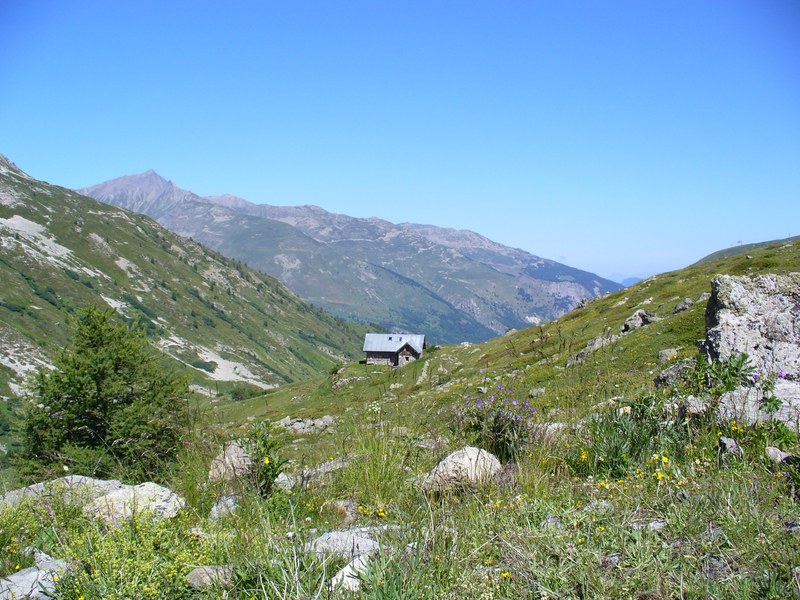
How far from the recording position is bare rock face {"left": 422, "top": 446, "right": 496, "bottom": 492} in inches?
232

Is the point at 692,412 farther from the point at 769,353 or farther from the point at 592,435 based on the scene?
the point at 769,353

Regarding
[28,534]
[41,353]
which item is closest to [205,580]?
[28,534]

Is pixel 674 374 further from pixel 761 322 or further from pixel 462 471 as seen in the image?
pixel 462 471

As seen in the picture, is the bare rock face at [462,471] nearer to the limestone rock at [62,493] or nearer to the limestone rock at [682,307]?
the limestone rock at [62,493]

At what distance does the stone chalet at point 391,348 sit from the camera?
378 ft

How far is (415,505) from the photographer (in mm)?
5395

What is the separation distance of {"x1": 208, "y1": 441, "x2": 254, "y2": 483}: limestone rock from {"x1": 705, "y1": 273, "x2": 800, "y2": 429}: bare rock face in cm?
764

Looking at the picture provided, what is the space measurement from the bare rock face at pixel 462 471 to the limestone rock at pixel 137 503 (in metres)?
3.00

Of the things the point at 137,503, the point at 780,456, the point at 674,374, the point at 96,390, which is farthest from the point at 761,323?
the point at 96,390

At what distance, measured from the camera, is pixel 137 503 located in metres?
5.79

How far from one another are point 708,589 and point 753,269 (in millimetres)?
48747

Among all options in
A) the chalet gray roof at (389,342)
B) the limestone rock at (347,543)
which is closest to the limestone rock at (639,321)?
the limestone rock at (347,543)

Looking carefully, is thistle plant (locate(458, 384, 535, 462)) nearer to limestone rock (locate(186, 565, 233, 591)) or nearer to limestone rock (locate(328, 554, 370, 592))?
limestone rock (locate(328, 554, 370, 592))

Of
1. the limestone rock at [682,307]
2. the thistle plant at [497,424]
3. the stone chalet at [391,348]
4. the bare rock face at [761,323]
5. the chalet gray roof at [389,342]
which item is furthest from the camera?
the chalet gray roof at [389,342]
